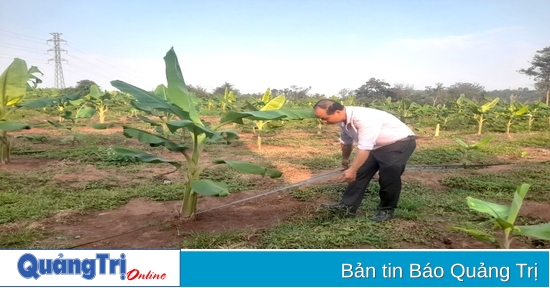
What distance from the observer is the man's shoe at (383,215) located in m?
3.46

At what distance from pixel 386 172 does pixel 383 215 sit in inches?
15.8

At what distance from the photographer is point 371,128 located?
3443 mm

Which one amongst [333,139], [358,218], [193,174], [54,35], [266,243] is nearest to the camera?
[266,243]

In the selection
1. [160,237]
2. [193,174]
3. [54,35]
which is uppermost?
[54,35]

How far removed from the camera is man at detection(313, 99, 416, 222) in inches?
135

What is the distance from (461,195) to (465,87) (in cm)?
3626

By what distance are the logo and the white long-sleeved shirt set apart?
2.13 meters

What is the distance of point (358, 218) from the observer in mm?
3479

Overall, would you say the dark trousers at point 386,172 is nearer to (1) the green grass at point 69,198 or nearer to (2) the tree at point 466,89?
(1) the green grass at point 69,198

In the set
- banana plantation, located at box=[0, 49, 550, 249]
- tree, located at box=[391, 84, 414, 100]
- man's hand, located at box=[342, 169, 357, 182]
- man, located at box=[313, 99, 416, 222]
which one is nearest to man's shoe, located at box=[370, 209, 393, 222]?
man, located at box=[313, 99, 416, 222]

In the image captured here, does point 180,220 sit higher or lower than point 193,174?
lower

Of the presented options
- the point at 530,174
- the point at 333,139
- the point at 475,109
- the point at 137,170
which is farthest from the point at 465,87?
the point at 137,170

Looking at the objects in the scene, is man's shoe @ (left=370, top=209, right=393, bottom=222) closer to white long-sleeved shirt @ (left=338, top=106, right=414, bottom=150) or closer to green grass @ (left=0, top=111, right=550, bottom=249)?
green grass @ (left=0, top=111, right=550, bottom=249)

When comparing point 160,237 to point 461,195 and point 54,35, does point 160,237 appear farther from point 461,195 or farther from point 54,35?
point 54,35
